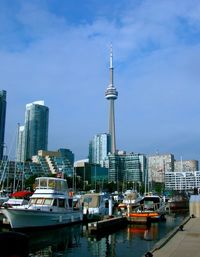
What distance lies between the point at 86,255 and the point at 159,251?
9.25 m

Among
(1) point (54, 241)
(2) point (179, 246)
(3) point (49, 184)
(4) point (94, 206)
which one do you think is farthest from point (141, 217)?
(2) point (179, 246)

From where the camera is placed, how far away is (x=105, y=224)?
40594 millimetres

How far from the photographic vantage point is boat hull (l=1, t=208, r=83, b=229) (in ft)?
121

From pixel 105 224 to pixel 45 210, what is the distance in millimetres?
6467

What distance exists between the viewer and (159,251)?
1844 centimetres

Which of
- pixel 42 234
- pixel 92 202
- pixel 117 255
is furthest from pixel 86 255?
pixel 92 202

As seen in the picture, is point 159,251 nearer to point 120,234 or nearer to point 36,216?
point 120,234

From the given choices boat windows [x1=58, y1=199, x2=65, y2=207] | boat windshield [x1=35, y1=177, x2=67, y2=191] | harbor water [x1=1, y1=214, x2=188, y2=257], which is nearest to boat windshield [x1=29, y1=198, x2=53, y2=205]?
boat windows [x1=58, y1=199, x2=65, y2=207]

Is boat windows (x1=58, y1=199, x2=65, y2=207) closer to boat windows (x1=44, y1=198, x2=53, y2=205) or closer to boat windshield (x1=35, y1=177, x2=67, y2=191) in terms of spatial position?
boat windshield (x1=35, y1=177, x2=67, y2=191)

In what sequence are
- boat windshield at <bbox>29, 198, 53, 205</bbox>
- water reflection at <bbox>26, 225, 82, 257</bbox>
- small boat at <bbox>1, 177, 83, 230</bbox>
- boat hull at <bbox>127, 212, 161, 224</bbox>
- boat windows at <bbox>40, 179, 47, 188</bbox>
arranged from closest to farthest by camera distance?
1. water reflection at <bbox>26, 225, 82, 257</bbox>
2. small boat at <bbox>1, 177, 83, 230</bbox>
3. boat windshield at <bbox>29, 198, 53, 205</bbox>
4. boat windows at <bbox>40, 179, 47, 188</bbox>
5. boat hull at <bbox>127, 212, 161, 224</bbox>

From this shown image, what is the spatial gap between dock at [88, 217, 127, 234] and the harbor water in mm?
724

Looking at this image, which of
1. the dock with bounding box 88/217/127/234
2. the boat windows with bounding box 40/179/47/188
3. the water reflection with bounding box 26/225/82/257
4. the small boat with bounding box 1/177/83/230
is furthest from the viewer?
the boat windows with bounding box 40/179/47/188

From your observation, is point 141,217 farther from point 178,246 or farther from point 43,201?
point 178,246

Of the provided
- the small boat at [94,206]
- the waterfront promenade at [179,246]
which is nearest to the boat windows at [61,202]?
the small boat at [94,206]
